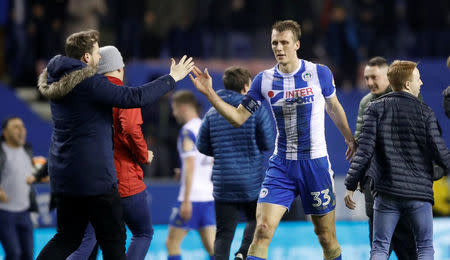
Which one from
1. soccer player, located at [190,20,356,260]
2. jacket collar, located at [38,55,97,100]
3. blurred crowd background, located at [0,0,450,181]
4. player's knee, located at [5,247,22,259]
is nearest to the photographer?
jacket collar, located at [38,55,97,100]

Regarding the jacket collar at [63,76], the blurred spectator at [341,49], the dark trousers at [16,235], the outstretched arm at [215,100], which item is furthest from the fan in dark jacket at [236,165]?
the blurred spectator at [341,49]

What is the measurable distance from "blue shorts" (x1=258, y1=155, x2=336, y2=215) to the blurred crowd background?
28.2 ft

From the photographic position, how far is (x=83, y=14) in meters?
14.9

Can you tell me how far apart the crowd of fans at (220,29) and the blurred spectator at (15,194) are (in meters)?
6.69

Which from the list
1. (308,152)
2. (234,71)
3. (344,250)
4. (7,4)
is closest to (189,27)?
(7,4)

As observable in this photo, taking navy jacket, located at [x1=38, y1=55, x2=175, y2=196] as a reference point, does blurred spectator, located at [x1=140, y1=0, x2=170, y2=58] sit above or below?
above

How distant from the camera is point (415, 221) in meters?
5.64

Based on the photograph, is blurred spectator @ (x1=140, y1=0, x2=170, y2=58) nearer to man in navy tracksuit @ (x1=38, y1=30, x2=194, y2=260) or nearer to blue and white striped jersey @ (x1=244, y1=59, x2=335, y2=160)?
blue and white striped jersey @ (x1=244, y1=59, x2=335, y2=160)

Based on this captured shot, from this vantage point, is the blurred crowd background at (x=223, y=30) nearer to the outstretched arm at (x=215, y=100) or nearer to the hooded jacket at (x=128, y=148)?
the hooded jacket at (x=128, y=148)

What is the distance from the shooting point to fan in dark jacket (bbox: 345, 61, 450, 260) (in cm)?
563

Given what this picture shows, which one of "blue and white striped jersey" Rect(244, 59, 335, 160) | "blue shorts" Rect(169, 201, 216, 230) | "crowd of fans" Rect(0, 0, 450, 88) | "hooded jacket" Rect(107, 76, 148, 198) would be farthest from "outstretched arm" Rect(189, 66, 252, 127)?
Result: "crowd of fans" Rect(0, 0, 450, 88)

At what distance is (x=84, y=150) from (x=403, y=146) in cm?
255

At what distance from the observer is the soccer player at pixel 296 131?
5.89 m

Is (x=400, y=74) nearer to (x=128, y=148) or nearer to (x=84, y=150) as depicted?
(x=128, y=148)
